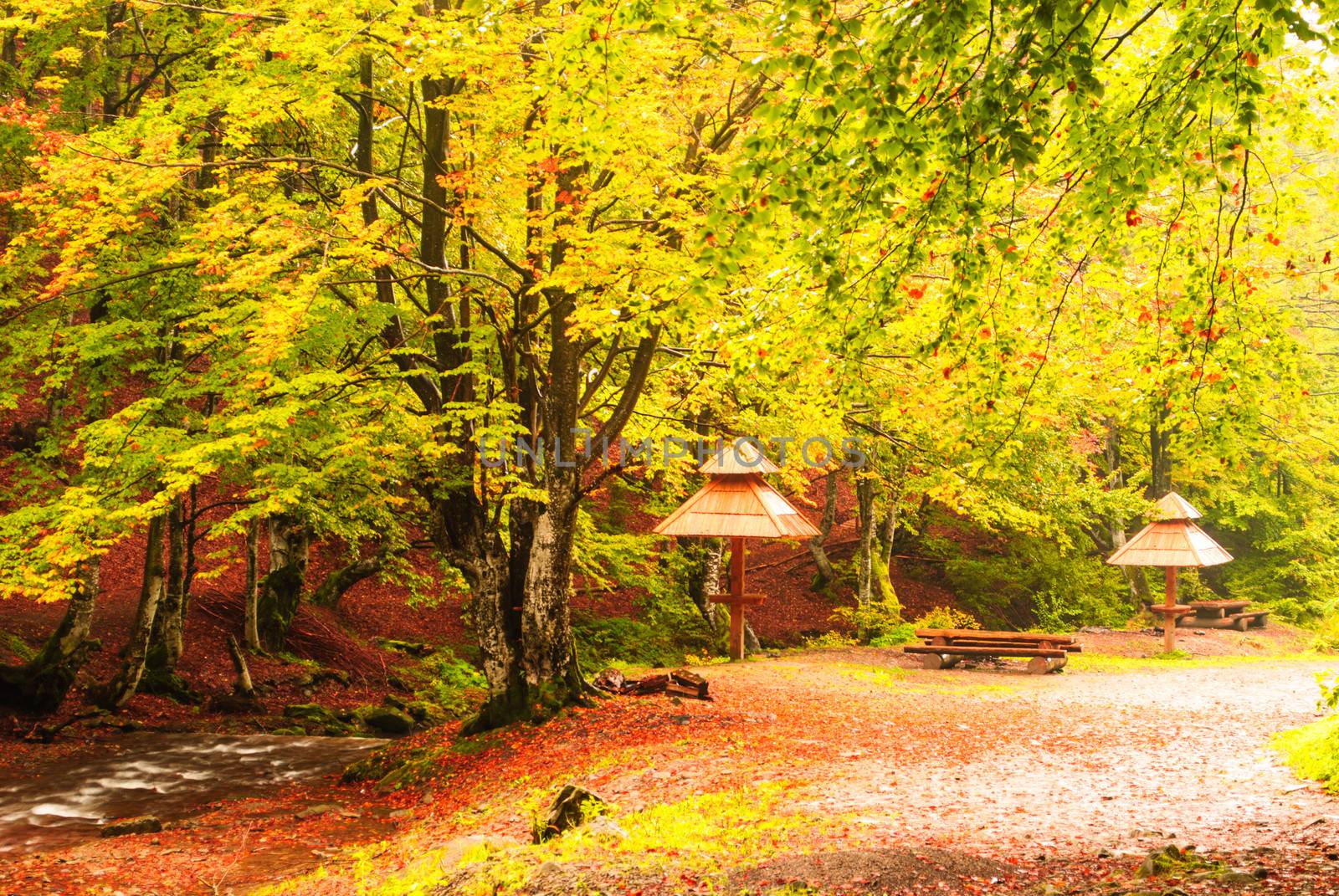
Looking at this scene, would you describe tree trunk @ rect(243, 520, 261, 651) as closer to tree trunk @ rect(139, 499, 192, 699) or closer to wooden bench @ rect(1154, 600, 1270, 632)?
tree trunk @ rect(139, 499, 192, 699)

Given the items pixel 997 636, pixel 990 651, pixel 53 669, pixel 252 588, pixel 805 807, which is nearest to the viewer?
pixel 805 807

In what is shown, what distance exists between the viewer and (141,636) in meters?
12.7

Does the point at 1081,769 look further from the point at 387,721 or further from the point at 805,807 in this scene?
the point at 387,721

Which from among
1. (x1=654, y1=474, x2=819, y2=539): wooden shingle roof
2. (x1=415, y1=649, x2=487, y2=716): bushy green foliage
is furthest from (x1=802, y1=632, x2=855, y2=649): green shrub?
(x1=415, y1=649, x2=487, y2=716): bushy green foliage

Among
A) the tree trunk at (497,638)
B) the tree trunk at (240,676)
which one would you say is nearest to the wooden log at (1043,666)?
the tree trunk at (497,638)

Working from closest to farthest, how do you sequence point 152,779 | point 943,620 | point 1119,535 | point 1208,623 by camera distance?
1. point 152,779
2. point 943,620
3. point 1208,623
4. point 1119,535

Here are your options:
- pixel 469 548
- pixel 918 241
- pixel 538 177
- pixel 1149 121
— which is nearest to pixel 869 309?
pixel 918 241

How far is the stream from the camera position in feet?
29.2

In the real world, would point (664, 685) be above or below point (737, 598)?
below

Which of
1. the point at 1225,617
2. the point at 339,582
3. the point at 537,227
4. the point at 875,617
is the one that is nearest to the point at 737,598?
the point at 875,617

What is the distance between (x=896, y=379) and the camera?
13391mm

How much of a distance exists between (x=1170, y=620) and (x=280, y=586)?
17.4m

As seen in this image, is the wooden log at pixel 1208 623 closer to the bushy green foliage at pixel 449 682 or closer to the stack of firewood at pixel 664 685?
the stack of firewood at pixel 664 685

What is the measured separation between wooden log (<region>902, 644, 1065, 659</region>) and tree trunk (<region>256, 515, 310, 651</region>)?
10960 millimetres
